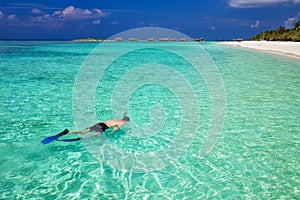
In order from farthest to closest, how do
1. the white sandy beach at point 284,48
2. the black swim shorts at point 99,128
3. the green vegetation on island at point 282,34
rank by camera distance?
1. the green vegetation on island at point 282,34
2. the white sandy beach at point 284,48
3. the black swim shorts at point 99,128

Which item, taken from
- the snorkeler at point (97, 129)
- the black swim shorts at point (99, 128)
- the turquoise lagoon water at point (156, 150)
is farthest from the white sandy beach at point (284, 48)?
the black swim shorts at point (99, 128)

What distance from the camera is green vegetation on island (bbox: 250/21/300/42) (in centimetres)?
5545

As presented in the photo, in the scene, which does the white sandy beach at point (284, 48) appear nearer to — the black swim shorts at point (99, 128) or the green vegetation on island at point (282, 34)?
the green vegetation on island at point (282, 34)

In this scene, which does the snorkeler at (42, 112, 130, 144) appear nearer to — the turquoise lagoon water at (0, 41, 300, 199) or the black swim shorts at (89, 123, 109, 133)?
the black swim shorts at (89, 123, 109, 133)

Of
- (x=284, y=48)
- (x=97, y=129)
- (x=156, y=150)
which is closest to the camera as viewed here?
(x=156, y=150)

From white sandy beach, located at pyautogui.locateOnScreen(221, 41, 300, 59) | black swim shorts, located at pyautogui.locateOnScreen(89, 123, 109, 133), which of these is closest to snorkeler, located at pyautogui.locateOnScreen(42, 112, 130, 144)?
black swim shorts, located at pyautogui.locateOnScreen(89, 123, 109, 133)

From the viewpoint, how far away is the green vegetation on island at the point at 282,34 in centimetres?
5545

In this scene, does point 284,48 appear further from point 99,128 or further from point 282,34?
point 99,128

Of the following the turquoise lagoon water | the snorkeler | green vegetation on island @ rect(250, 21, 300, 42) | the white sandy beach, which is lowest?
the turquoise lagoon water

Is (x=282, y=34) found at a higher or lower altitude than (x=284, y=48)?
higher

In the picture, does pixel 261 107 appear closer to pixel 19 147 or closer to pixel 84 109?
pixel 84 109

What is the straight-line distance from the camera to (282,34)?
222ft

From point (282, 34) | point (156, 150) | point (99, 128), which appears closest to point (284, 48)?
point (282, 34)

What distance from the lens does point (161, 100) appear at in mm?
10266
